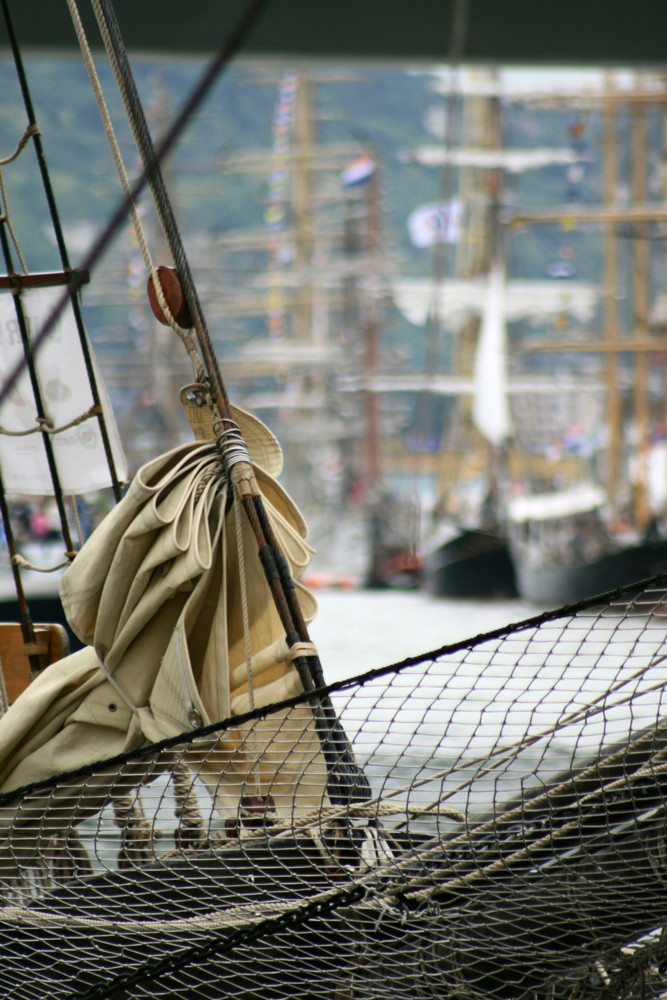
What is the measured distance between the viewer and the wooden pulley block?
105 inches

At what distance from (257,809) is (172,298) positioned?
3.23 feet

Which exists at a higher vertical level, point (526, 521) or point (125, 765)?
point (526, 521)

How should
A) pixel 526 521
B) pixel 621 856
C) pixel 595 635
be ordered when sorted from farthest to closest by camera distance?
1. pixel 526 521
2. pixel 595 635
3. pixel 621 856

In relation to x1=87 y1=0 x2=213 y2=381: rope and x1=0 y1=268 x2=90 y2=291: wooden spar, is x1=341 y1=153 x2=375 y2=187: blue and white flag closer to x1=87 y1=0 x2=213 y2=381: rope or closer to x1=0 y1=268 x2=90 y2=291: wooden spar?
x1=0 y1=268 x2=90 y2=291: wooden spar

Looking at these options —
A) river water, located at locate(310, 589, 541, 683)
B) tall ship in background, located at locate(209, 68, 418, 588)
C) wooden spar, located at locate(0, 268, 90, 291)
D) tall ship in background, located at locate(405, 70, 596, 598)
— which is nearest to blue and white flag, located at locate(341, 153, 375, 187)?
tall ship in background, located at locate(209, 68, 418, 588)

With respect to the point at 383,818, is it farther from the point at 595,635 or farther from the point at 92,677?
the point at 595,635

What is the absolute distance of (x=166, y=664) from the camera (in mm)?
2459

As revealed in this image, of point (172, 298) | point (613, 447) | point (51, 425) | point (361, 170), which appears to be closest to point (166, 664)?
point (172, 298)

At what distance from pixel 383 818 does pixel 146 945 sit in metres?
0.47

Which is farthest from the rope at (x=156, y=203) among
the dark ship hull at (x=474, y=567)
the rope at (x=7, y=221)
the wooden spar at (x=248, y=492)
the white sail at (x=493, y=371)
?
the white sail at (x=493, y=371)

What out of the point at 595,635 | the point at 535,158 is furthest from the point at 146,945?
the point at 535,158

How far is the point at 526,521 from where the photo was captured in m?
26.8

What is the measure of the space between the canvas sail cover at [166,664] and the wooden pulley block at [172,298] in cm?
27

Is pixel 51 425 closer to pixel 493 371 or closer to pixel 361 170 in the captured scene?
pixel 493 371
